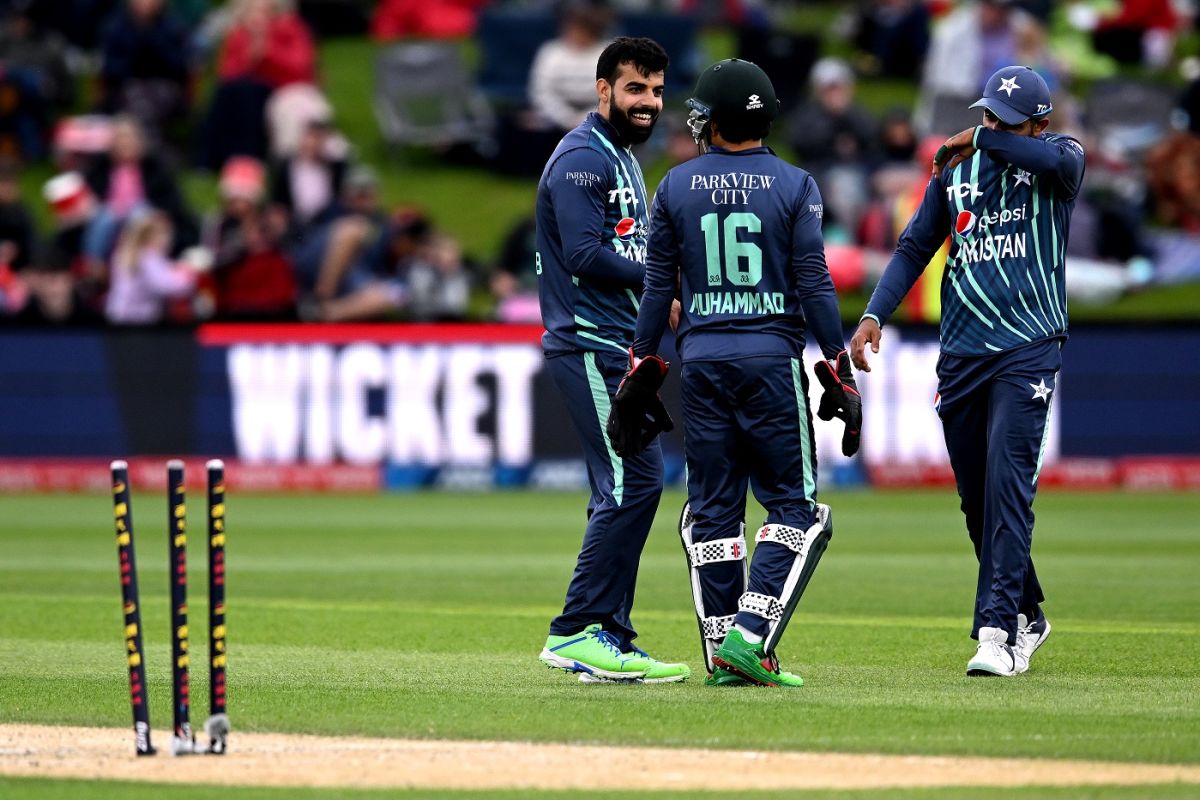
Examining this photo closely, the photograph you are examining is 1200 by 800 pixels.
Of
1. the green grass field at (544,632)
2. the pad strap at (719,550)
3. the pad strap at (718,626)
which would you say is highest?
the pad strap at (719,550)

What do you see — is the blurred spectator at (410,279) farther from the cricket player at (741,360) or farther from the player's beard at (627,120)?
the cricket player at (741,360)

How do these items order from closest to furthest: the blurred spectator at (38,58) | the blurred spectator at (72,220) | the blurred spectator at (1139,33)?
1. the blurred spectator at (72,220)
2. the blurred spectator at (38,58)
3. the blurred spectator at (1139,33)

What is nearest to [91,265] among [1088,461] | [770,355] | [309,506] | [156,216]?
[156,216]

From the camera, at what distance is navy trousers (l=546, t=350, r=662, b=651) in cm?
841

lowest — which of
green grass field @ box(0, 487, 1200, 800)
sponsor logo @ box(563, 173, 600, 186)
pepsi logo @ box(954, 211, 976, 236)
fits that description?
green grass field @ box(0, 487, 1200, 800)

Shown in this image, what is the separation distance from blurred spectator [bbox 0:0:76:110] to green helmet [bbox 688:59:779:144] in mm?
18849

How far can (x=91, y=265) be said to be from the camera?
2206 cm

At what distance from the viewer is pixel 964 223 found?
865 centimetres

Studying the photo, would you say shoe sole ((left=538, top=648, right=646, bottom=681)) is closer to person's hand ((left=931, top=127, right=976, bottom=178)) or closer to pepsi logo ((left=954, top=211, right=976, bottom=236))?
pepsi logo ((left=954, top=211, right=976, bottom=236))

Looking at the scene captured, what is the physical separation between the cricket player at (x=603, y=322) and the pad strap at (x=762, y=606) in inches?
20.3

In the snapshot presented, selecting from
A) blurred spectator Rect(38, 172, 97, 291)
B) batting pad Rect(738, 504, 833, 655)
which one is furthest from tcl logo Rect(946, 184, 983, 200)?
blurred spectator Rect(38, 172, 97, 291)

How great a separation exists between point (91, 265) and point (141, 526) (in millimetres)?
6132

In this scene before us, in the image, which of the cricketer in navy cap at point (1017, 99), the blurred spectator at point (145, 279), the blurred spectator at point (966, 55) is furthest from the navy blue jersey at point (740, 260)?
the blurred spectator at point (966, 55)

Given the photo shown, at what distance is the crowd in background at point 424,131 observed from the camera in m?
21.5
